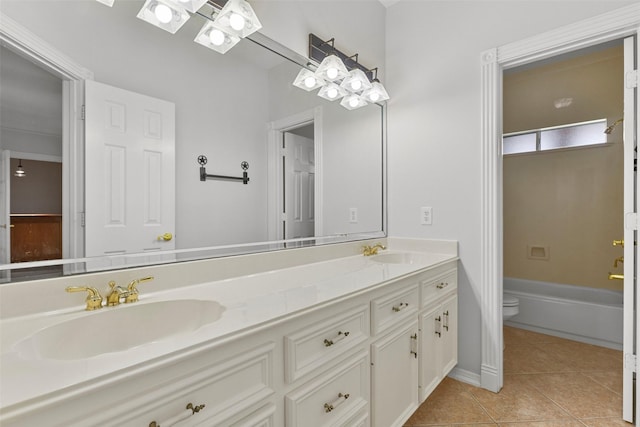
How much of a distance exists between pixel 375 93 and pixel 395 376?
5.58ft

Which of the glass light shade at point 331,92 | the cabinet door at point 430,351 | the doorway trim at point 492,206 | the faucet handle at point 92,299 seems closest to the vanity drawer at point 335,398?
the cabinet door at point 430,351

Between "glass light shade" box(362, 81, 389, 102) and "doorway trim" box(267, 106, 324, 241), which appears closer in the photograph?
"doorway trim" box(267, 106, 324, 241)

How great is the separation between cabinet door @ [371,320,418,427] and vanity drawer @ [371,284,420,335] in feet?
0.15

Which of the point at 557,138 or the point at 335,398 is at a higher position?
the point at 557,138

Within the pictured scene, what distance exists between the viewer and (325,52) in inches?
74.5

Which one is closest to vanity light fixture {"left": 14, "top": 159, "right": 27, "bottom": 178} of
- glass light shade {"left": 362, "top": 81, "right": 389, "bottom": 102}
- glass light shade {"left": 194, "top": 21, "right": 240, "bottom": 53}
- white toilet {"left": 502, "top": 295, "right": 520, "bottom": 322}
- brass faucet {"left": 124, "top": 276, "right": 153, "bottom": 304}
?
brass faucet {"left": 124, "top": 276, "right": 153, "bottom": 304}

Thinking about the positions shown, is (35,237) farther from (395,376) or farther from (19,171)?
(395,376)

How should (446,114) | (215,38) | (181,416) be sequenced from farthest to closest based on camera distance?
(446,114) → (215,38) → (181,416)

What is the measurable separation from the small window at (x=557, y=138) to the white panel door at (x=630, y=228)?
144cm

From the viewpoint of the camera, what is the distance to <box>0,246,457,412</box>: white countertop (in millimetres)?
555

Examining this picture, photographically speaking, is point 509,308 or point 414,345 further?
point 509,308

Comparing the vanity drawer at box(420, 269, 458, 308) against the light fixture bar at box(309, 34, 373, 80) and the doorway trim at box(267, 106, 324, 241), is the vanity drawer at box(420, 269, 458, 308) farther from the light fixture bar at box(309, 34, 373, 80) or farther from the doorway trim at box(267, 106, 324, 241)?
the light fixture bar at box(309, 34, 373, 80)

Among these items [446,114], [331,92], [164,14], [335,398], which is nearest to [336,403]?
[335,398]

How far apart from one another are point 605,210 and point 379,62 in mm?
2437
